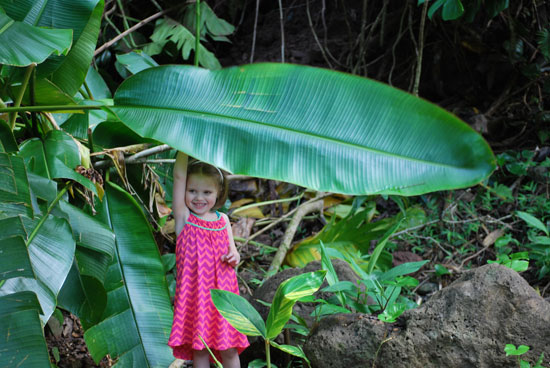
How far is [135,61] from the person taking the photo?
8.03 feet

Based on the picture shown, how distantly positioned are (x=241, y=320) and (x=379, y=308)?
53 centimetres

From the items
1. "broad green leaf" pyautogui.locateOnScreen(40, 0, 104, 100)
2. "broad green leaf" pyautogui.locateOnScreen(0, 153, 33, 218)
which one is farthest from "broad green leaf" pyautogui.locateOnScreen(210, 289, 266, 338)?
"broad green leaf" pyautogui.locateOnScreen(40, 0, 104, 100)

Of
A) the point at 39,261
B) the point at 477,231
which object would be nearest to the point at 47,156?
the point at 39,261

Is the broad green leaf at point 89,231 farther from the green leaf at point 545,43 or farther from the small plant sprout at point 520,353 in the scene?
the green leaf at point 545,43

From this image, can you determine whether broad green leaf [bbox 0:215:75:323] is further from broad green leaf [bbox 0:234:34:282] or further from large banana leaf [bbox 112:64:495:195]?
large banana leaf [bbox 112:64:495:195]

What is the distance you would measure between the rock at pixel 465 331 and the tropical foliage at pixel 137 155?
30 centimetres

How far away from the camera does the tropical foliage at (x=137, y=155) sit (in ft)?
3.53

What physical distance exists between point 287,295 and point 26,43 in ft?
2.94

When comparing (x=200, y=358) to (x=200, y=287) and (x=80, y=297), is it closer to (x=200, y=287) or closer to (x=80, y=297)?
(x=200, y=287)

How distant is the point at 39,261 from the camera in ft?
4.48

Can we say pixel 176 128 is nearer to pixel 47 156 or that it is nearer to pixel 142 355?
pixel 47 156

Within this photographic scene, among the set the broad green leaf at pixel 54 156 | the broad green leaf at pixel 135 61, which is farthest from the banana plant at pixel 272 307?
the broad green leaf at pixel 135 61

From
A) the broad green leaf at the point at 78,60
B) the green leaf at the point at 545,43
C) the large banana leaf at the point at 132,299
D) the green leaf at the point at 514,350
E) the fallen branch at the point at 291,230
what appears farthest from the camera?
the green leaf at the point at 545,43

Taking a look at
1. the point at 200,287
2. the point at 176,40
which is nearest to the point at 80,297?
the point at 200,287
